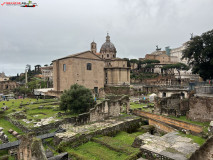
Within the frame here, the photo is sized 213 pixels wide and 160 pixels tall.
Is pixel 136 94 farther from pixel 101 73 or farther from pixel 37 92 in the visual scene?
pixel 37 92

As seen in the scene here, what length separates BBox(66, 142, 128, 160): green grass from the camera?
29.1 ft

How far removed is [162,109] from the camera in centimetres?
1675

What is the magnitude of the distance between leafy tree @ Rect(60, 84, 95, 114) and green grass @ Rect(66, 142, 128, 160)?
24.6ft

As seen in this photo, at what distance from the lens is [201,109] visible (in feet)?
43.9

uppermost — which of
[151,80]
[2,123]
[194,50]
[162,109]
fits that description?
[194,50]

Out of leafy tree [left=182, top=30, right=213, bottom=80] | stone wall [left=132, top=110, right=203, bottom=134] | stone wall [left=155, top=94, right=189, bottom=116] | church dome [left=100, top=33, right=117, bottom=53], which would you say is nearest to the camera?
stone wall [left=132, top=110, right=203, bottom=134]

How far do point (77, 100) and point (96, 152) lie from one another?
9039 mm

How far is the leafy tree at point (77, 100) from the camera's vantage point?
17875 millimetres

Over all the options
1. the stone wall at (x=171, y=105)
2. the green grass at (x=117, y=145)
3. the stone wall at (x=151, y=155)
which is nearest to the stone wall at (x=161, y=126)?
the stone wall at (x=171, y=105)

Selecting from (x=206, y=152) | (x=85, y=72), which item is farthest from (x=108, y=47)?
(x=206, y=152)

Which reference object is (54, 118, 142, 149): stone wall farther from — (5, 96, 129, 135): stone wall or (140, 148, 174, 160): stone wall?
(140, 148, 174, 160): stone wall

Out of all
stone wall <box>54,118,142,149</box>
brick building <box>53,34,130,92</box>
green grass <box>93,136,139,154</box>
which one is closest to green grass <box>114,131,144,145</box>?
stone wall <box>54,118,142,149</box>

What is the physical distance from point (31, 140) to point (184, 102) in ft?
50.6

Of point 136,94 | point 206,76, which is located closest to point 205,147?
point 206,76
